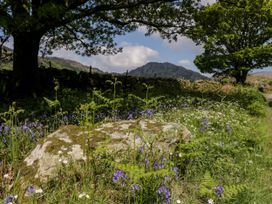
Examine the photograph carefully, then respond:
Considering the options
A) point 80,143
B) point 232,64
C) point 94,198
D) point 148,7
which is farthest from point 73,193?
point 232,64

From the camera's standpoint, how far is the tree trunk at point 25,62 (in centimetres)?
1694

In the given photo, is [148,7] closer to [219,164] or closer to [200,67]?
[219,164]

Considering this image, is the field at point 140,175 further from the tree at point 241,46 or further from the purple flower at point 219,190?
the tree at point 241,46

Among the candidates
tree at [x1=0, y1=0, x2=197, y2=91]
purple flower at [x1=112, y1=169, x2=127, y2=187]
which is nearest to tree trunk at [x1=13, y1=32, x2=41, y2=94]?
tree at [x1=0, y1=0, x2=197, y2=91]

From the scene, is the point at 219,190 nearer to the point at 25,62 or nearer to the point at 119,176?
the point at 119,176

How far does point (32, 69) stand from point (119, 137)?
41.2 feet

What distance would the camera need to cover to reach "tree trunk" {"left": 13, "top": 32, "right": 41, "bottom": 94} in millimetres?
16938

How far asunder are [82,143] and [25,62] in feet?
41.5

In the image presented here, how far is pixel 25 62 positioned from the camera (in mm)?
17234

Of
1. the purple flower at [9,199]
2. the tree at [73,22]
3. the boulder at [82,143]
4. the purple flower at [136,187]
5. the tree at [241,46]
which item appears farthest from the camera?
the tree at [241,46]

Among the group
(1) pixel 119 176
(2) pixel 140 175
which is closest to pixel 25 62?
(1) pixel 119 176

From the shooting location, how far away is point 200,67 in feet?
147

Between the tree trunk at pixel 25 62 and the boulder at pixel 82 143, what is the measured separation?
11767mm

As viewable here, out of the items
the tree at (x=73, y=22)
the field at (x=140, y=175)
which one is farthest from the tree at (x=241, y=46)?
the field at (x=140, y=175)
